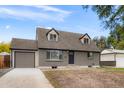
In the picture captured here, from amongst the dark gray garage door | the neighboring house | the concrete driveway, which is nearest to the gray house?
the dark gray garage door

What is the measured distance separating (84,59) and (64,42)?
3575mm

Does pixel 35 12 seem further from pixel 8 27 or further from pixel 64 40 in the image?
pixel 8 27

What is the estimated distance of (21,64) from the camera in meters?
28.6

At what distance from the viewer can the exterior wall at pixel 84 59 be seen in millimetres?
31688

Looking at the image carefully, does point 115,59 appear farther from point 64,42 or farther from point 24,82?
point 24,82

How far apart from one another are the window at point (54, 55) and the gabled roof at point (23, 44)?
1.89 metres

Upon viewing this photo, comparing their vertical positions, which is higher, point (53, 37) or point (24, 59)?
point (53, 37)

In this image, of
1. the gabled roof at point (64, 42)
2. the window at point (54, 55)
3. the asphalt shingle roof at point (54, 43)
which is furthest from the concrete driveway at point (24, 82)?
the gabled roof at point (64, 42)

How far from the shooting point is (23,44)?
96.9 feet

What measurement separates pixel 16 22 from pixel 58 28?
23.3ft

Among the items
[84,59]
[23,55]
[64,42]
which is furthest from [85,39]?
[23,55]

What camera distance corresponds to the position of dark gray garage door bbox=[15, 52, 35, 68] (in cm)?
2839

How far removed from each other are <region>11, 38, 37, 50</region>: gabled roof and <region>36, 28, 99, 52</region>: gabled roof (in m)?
1.02
